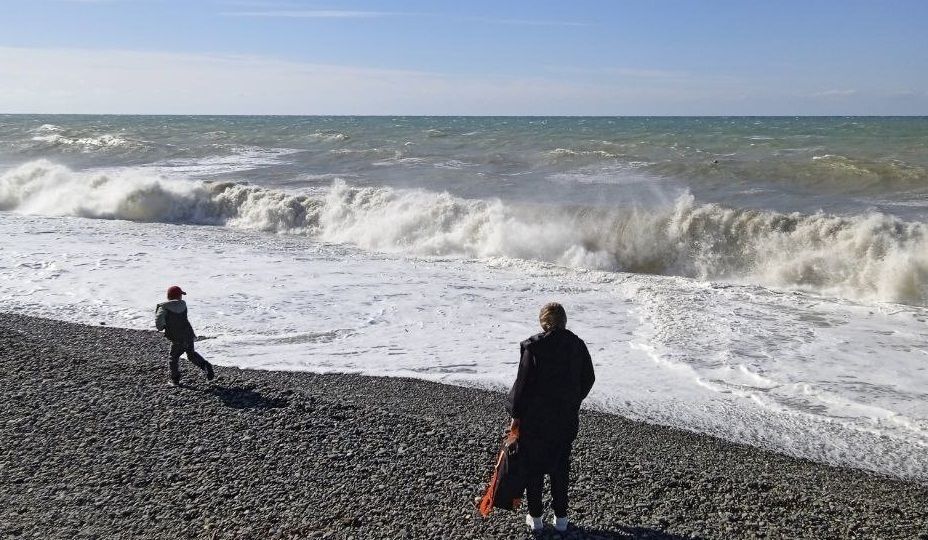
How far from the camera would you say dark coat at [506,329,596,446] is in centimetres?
456

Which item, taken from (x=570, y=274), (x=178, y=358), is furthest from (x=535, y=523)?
(x=570, y=274)

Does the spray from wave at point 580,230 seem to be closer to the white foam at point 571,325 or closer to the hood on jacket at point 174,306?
the white foam at point 571,325

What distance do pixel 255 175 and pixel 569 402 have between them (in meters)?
27.4

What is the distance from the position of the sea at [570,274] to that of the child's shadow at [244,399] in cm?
123

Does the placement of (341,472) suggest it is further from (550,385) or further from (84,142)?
(84,142)

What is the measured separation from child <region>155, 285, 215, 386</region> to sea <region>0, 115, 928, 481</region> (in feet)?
3.19

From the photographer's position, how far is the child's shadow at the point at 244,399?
23.9ft

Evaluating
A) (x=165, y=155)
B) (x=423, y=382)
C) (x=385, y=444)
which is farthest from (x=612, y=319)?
(x=165, y=155)

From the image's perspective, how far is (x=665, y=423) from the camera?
7445 mm

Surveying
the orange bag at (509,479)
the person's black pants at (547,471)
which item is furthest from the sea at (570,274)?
the orange bag at (509,479)

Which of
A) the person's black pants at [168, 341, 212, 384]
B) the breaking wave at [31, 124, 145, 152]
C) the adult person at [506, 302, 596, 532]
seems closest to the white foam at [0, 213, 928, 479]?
the person's black pants at [168, 341, 212, 384]

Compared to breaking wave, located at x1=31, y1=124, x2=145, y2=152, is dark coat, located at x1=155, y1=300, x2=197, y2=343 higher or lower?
lower

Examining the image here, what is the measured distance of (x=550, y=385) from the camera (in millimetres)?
4594

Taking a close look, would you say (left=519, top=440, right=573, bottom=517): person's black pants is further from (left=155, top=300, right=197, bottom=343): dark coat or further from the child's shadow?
(left=155, top=300, right=197, bottom=343): dark coat
